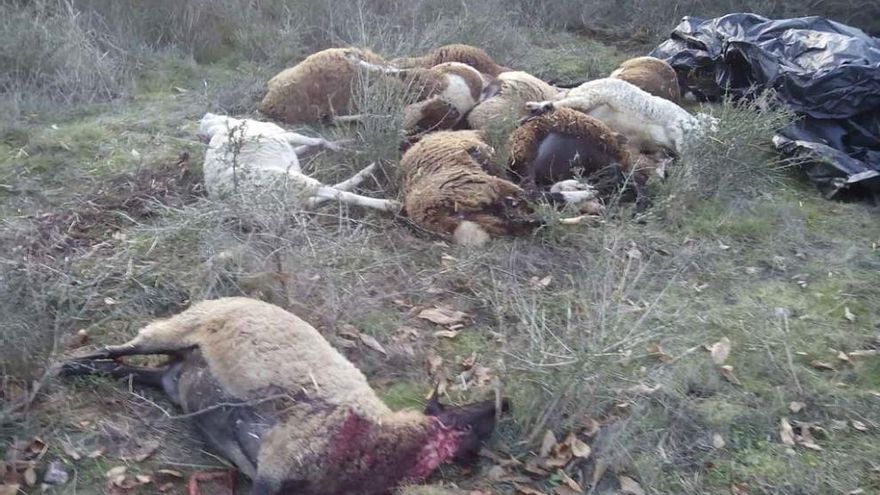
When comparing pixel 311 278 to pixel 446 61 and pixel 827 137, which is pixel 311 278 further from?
pixel 827 137

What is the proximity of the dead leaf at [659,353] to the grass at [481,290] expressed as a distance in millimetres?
19

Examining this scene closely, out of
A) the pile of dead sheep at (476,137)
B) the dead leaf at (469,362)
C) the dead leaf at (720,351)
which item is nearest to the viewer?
the dead leaf at (469,362)

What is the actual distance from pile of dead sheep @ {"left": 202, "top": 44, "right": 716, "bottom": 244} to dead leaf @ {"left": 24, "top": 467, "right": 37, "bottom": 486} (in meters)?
1.89

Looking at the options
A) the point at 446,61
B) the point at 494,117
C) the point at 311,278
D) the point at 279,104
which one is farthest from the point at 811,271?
the point at 279,104

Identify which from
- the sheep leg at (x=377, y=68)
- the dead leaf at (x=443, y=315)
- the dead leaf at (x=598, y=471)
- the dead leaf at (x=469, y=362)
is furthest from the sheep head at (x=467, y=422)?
the sheep leg at (x=377, y=68)

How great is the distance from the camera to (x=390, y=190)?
17.3 feet

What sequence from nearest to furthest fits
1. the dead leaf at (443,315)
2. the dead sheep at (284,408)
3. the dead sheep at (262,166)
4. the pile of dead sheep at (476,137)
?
the dead sheep at (284,408), the dead leaf at (443,315), the dead sheep at (262,166), the pile of dead sheep at (476,137)

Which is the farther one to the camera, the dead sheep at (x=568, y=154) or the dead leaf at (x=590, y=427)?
the dead sheep at (x=568, y=154)

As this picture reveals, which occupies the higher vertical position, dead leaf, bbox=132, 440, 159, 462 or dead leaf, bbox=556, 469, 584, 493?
dead leaf, bbox=132, 440, 159, 462

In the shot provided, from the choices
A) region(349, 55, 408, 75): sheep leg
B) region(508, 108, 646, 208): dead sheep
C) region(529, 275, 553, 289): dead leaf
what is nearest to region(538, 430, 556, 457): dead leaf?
region(529, 275, 553, 289): dead leaf

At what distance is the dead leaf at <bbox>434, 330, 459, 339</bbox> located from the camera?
4008mm

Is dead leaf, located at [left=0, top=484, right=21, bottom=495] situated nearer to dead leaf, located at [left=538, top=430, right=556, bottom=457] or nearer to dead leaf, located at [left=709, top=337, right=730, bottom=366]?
dead leaf, located at [left=538, top=430, right=556, bottom=457]

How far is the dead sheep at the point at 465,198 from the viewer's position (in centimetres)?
475

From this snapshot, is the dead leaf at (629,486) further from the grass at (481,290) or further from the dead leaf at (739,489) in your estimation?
the dead leaf at (739,489)
